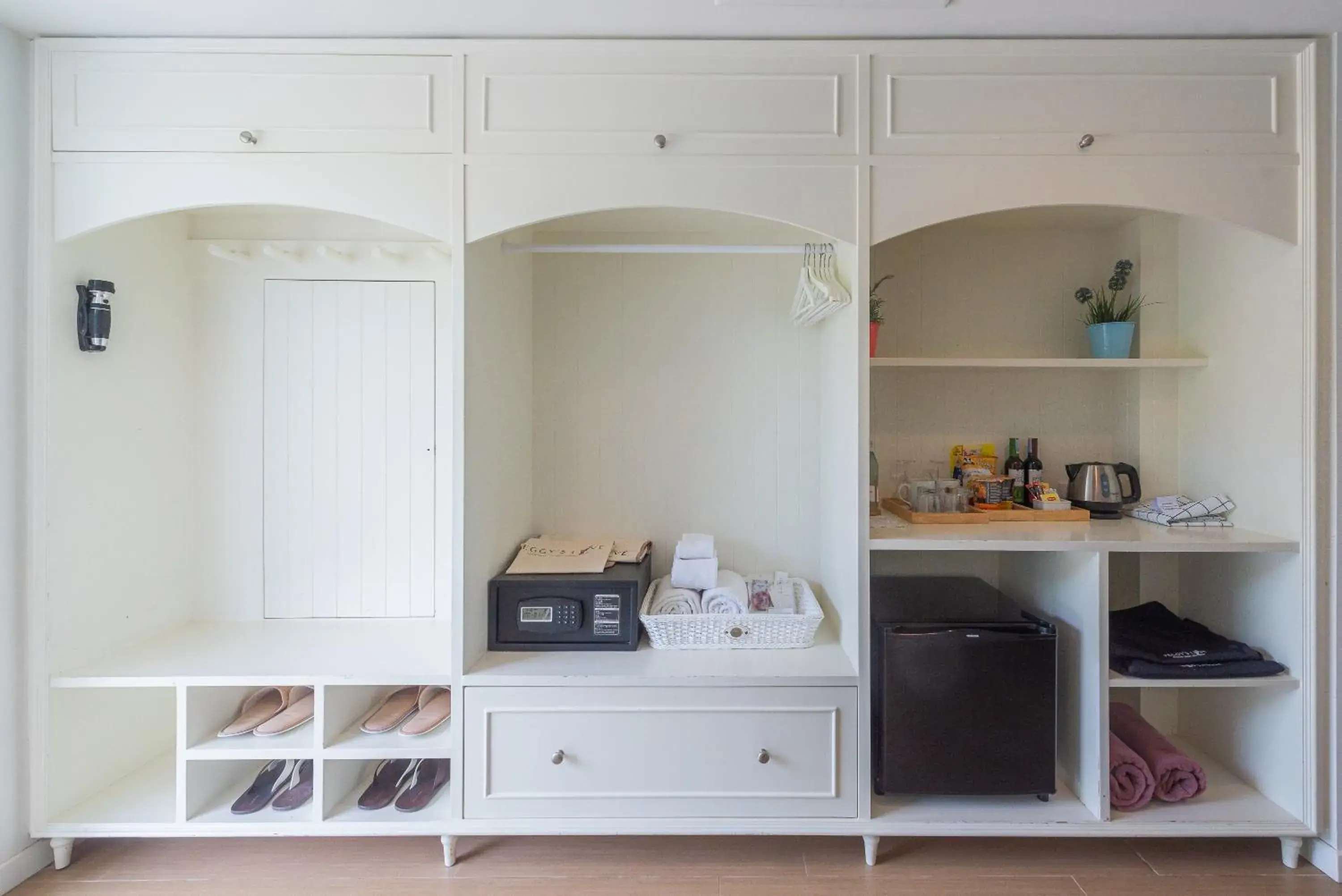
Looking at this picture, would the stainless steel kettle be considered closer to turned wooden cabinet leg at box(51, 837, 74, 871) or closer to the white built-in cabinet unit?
the white built-in cabinet unit

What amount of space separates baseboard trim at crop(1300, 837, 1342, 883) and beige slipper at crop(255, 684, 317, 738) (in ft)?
8.99

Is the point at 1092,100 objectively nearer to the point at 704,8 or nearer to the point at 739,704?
the point at 704,8

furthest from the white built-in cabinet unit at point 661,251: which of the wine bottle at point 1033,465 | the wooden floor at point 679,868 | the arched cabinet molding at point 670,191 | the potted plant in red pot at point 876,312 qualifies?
the wine bottle at point 1033,465

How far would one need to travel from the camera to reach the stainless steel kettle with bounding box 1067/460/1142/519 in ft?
7.10

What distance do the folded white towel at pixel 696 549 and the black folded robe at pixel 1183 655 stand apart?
1.16 m

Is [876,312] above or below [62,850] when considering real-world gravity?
above

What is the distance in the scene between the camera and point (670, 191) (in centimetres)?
181

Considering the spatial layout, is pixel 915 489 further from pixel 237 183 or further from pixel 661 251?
pixel 237 183

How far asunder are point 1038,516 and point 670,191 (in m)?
1.52

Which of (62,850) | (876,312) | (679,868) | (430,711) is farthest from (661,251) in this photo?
A: (62,850)

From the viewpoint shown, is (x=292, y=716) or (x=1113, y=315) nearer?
(x=292, y=716)

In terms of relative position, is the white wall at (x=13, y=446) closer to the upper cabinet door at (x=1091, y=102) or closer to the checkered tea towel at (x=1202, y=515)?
the upper cabinet door at (x=1091, y=102)

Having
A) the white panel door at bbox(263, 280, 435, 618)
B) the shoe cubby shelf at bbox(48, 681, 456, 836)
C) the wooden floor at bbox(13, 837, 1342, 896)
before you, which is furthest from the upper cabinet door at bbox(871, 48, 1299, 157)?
the shoe cubby shelf at bbox(48, 681, 456, 836)

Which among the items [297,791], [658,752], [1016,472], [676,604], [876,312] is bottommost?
[297,791]
